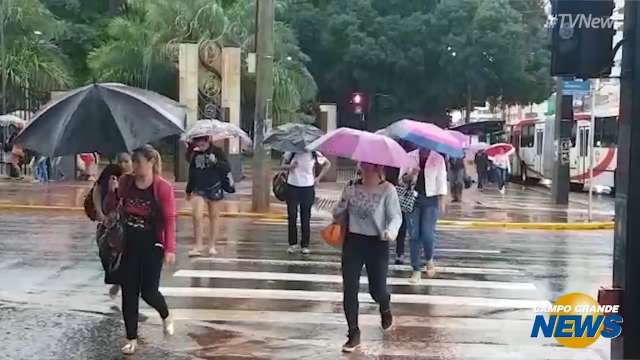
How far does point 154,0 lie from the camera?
3316 centimetres

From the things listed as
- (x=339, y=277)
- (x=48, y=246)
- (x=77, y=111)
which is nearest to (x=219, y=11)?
(x=48, y=246)

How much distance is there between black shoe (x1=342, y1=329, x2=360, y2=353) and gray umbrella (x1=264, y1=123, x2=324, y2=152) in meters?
5.35

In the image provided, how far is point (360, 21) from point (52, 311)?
1451 inches

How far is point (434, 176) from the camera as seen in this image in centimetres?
1028

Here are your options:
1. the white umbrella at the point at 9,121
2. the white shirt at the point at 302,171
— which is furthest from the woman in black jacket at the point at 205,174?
the white umbrella at the point at 9,121

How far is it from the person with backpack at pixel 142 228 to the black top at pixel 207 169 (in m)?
4.63

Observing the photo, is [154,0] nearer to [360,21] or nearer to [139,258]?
[360,21]

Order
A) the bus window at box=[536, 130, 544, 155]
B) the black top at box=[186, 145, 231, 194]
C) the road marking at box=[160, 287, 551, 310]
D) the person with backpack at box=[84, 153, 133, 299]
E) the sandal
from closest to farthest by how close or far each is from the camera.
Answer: the person with backpack at box=[84, 153, 133, 299]
the road marking at box=[160, 287, 551, 310]
the black top at box=[186, 145, 231, 194]
the sandal
the bus window at box=[536, 130, 544, 155]

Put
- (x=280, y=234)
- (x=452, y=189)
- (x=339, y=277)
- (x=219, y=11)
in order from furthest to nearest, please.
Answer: (x=219, y=11), (x=452, y=189), (x=280, y=234), (x=339, y=277)

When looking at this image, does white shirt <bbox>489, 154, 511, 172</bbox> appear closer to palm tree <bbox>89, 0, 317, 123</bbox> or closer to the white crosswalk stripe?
palm tree <bbox>89, 0, 317, 123</bbox>

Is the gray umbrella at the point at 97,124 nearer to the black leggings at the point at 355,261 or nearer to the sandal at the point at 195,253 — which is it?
the black leggings at the point at 355,261

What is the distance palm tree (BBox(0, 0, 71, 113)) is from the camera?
33.2 meters

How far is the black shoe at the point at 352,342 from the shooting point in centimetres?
715

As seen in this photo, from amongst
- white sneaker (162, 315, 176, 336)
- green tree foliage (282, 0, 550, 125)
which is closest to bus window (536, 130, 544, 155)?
green tree foliage (282, 0, 550, 125)
